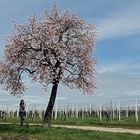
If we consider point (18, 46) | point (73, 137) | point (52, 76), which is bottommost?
point (73, 137)

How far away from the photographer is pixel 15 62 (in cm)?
3444

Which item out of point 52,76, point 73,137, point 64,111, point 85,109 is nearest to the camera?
point 73,137

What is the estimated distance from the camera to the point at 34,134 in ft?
99.9

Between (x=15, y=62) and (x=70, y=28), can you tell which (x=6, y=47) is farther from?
(x=70, y=28)

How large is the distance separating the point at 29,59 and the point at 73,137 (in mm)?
7811

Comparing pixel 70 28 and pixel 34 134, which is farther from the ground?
pixel 70 28

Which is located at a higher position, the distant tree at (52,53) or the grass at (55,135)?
the distant tree at (52,53)

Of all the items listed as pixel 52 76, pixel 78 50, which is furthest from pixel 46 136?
pixel 78 50

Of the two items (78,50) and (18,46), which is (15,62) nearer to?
(18,46)

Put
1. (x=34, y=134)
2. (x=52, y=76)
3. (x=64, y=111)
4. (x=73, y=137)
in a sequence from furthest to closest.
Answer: (x=64, y=111) < (x=52, y=76) < (x=34, y=134) < (x=73, y=137)

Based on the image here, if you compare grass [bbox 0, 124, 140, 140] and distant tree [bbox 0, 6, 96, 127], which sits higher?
distant tree [bbox 0, 6, 96, 127]

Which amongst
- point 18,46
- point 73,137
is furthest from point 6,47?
point 73,137

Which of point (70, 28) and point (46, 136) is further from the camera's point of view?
point (70, 28)

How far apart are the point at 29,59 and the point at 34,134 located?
18.8 feet
